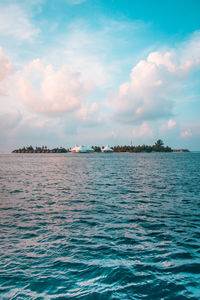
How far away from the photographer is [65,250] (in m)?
9.52

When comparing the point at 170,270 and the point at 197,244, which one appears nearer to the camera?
the point at 170,270

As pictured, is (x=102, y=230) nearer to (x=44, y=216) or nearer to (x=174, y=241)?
(x=174, y=241)

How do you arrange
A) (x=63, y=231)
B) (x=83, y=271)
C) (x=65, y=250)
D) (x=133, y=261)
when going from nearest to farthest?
(x=83, y=271) < (x=133, y=261) < (x=65, y=250) < (x=63, y=231)

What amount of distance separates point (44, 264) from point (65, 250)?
1462 mm

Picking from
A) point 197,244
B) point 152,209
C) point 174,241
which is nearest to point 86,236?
point 174,241

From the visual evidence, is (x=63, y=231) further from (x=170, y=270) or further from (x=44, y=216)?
(x=170, y=270)

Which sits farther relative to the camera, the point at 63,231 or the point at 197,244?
the point at 63,231

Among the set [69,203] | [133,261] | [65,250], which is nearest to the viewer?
[133,261]

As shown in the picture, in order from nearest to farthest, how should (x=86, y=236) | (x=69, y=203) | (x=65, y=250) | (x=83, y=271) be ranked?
(x=83, y=271)
(x=65, y=250)
(x=86, y=236)
(x=69, y=203)

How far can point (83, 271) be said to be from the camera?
7828 millimetres

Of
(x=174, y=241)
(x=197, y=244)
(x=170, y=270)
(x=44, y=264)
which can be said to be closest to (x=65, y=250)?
(x=44, y=264)

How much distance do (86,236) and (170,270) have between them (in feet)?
15.7

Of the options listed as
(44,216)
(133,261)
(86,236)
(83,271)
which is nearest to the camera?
(83,271)

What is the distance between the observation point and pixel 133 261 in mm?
8531
